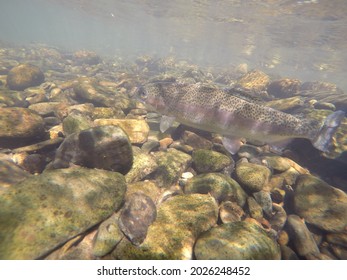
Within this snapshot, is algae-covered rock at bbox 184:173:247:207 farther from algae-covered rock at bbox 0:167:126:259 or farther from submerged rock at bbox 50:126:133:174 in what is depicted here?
submerged rock at bbox 50:126:133:174

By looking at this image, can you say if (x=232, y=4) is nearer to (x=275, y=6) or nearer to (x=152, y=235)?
(x=275, y=6)

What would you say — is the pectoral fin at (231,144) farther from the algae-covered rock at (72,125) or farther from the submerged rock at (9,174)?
the submerged rock at (9,174)

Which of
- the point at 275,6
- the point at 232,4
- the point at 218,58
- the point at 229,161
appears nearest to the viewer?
the point at 229,161

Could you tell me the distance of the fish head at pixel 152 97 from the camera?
636cm

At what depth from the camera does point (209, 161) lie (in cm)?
530

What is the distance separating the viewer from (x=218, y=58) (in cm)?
11831

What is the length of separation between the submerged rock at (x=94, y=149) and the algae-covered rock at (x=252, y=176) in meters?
2.65

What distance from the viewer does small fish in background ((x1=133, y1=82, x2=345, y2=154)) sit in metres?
5.40

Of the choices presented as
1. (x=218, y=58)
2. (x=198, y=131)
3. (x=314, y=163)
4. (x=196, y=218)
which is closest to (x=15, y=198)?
(x=196, y=218)

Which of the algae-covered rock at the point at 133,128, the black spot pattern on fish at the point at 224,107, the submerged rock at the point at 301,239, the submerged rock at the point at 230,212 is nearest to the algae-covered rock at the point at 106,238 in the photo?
the submerged rock at the point at 230,212

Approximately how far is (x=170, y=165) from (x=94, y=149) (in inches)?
73.2

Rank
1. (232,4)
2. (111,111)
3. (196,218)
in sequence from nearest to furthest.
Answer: (196,218)
(111,111)
(232,4)
